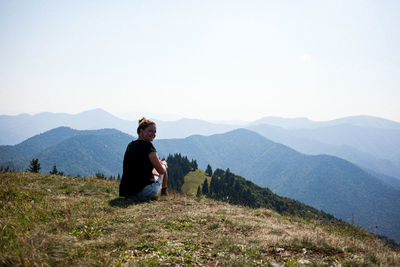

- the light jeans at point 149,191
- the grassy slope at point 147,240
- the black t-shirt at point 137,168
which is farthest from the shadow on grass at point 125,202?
the grassy slope at point 147,240

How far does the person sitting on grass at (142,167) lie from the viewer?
9.59m

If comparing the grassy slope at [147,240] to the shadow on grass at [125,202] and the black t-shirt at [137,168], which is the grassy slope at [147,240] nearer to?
the shadow on grass at [125,202]

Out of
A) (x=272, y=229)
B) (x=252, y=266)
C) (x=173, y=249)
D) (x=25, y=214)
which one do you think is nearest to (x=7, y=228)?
(x=25, y=214)

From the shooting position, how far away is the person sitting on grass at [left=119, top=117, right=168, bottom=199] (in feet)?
31.4

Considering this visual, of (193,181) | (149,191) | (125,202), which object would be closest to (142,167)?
(149,191)

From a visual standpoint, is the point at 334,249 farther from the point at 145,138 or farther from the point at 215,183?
the point at 215,183

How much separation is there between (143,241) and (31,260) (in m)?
2.27

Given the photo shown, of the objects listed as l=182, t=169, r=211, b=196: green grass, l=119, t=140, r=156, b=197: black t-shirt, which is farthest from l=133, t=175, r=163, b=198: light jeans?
l=182, t=169, r=211, b=196: green grass

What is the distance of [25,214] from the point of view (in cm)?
603

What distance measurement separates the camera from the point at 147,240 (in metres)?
5.49

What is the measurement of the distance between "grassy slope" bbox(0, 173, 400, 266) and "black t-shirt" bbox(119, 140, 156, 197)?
1719mm

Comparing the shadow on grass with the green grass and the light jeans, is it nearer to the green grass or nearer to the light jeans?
the light jeans

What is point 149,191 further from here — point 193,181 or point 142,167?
point 193,181

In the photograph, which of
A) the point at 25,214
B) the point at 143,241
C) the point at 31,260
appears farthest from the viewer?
the point at 25,214
